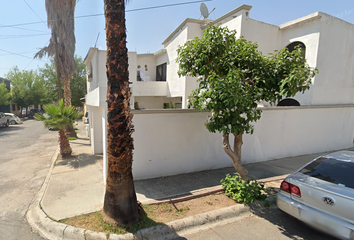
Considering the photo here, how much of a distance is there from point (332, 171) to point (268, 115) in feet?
13.7

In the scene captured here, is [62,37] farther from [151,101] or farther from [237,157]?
[237,157]

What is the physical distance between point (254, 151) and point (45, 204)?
678cm

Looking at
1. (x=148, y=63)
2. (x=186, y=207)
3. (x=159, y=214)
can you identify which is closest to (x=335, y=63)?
(x=186, y=207)

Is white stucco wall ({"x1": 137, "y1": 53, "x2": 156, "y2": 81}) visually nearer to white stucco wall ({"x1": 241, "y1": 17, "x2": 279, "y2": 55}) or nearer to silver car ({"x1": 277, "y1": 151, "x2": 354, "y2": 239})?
white stucco wall ({"x1": 241, "y1": 17, "x2": 279, "y2": 55})

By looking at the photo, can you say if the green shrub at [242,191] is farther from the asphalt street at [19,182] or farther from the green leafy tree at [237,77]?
the asphalt street at [19,182]

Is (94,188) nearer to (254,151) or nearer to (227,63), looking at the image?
(227,63)

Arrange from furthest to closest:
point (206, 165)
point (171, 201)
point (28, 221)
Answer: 1. point (206, 165)
2. point (171, 201)
3. point (28, 221)

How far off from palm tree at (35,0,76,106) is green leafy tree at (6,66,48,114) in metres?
19.1

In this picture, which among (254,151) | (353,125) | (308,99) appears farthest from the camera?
(353,125)

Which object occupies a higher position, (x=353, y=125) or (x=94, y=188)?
(x=353, y=125)

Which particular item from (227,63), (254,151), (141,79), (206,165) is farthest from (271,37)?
(141,79)

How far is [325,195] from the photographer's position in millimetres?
3008

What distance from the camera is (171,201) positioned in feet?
14.2

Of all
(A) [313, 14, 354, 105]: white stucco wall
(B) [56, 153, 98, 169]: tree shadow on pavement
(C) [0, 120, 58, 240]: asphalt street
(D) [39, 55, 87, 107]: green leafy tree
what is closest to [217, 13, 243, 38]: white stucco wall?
(A) [313, 14, 354, 105]: white stucco wall
